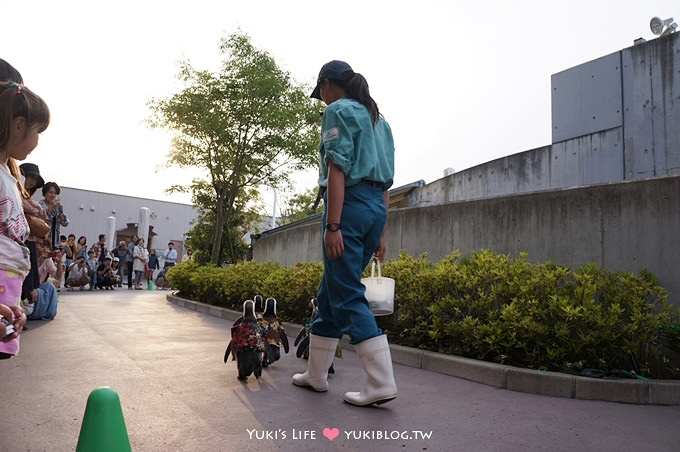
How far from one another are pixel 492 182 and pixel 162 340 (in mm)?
8128

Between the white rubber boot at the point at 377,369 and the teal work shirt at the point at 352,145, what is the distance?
0.91 m

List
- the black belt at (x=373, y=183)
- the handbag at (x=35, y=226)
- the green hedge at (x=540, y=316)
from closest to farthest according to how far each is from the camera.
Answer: the handbag at (x=35, y=226), the black belt at (x=373, y=183), the green hedge at (x=540, y=316)

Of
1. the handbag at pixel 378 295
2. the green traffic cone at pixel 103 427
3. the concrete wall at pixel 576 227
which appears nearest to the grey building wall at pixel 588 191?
the concrete wall at pixel 576 227

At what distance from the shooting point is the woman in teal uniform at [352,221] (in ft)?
8.95

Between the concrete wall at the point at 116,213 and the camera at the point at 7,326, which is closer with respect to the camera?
the camera at the point at 7,326

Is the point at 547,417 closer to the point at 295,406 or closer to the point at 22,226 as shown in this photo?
the point at 295,406

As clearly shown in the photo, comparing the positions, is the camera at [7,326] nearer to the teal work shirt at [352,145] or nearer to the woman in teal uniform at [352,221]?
the woman in teal uniform at [352,221]

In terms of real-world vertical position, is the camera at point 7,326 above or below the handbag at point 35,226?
below

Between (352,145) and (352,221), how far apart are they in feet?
1.41

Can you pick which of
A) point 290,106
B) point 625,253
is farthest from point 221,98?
point 625,253

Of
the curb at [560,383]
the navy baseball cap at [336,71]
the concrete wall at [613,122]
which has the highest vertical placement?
the concrete wall at [613,122]

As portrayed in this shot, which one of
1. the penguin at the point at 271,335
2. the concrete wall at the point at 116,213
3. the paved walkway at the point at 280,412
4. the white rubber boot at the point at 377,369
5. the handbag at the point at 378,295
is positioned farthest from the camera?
the concrete wall at the point at 116,213

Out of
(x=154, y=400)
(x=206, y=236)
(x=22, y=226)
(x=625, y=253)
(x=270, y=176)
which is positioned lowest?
(x=154, y=400)

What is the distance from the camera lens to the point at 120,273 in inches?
675
